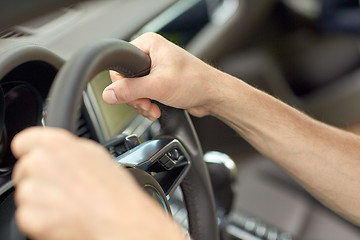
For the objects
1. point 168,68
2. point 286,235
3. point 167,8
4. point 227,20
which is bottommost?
point 286,235

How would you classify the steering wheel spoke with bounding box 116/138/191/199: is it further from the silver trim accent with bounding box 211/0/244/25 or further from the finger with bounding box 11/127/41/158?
the silver trim accent with bounding box 211/0/244/25

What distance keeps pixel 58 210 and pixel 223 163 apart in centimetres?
72

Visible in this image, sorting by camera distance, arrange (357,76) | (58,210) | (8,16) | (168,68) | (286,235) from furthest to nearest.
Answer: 1. (357,76)
2. (286,235)
3. (8,16)
4. (168,68)
5. (58,210)

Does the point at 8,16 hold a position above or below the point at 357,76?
above

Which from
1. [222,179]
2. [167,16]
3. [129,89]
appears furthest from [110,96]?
[167,16]

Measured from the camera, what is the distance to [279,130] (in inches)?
39.9

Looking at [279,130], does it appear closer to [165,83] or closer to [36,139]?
[165,83]

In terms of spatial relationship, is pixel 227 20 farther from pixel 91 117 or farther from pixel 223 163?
pixel 91 117

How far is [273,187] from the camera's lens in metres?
1.57

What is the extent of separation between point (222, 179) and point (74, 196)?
2.35 feet

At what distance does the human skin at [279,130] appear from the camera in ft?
2.85

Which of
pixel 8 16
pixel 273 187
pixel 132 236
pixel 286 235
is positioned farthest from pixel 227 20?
pixel 132 236

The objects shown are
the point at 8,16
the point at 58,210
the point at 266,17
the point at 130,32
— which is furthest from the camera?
the point at 266,17

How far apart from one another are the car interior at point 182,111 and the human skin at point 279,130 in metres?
0.07
